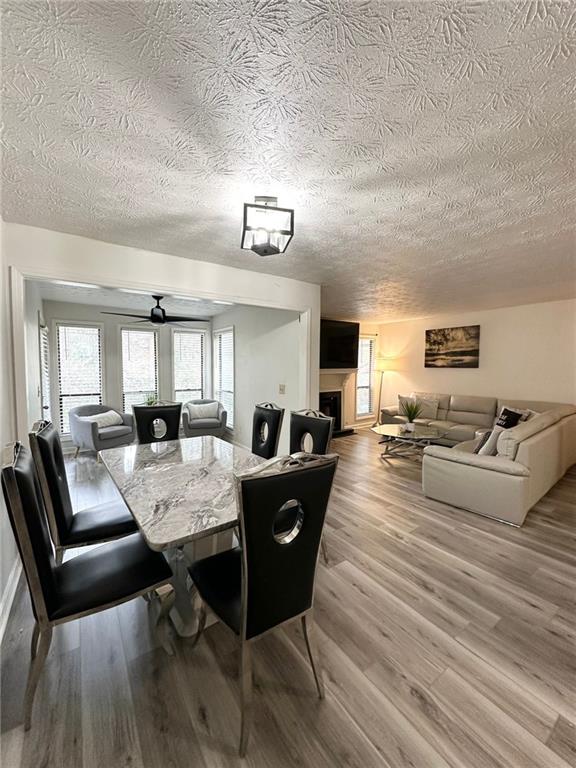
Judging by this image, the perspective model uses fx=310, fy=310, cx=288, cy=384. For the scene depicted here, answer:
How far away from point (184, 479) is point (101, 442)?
3.58 m

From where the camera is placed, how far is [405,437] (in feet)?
15.1

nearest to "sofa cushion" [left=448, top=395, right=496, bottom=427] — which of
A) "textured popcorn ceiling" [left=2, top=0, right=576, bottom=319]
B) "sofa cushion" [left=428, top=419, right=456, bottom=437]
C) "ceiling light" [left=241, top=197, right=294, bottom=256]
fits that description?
"sofa cushion" [left=428, top=419, right=456, bottom=437]

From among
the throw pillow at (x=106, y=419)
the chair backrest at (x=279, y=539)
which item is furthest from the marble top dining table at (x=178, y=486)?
the throw pillow at (x=106, y=419)

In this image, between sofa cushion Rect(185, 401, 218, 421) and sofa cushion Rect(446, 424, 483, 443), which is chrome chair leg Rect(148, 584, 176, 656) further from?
sofa cushion Rect(446, 424, 483, 443)

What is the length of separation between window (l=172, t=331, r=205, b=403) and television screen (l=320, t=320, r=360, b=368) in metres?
2.71

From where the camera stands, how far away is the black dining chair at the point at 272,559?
1126mm

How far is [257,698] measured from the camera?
1.39 m

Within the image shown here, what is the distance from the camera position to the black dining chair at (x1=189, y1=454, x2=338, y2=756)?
1.13 meters

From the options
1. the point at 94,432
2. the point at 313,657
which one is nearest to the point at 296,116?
the point at 313,657

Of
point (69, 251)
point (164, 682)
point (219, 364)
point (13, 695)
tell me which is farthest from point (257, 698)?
point (219, 364)

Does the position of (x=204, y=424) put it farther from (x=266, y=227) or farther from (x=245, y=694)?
(x=245, y=694)

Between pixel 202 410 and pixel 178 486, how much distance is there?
13.6ft

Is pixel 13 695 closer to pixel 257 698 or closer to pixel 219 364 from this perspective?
pixel 257 698

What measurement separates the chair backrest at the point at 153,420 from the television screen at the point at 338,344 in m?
3.62
